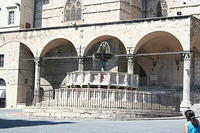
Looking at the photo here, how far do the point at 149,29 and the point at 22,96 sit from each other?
1219 centimetres

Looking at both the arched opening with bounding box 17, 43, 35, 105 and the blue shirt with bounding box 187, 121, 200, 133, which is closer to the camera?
the blue shirt with bounding box 187, 121, 200, 133

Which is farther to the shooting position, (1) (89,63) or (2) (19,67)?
(2) (19,67)

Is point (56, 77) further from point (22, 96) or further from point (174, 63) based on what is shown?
point (174, 63)

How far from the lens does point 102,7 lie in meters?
32.7

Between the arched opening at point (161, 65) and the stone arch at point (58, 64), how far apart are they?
17.7ft

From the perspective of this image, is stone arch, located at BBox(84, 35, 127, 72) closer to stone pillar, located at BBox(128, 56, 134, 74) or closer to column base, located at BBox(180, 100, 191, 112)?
stone pillar, located at BBox(128, 56, 134, 74)

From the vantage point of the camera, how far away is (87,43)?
29062 mm

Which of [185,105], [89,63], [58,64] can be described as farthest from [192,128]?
[58,64]

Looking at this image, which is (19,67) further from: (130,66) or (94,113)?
(94,113)

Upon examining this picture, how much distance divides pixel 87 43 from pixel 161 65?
652 centimetres

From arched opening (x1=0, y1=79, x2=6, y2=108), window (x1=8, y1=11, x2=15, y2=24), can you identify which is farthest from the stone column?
window (x1=8, y1=11, x2=15, y2=24)

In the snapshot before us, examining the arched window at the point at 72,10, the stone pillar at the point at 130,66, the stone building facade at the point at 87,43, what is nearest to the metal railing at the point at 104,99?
the stone pillar at the point at 130,66

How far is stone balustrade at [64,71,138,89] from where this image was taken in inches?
768

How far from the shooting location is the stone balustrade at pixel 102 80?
19.5m
